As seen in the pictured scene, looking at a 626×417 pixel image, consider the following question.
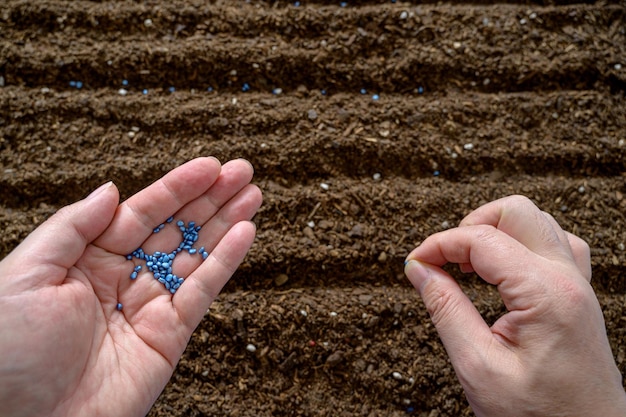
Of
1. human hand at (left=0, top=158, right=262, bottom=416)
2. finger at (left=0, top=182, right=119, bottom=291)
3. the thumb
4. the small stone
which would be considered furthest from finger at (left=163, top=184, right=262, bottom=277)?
the thumb

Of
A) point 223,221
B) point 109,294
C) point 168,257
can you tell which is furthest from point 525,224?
point 109,294

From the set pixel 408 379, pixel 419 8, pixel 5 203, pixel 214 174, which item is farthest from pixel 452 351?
pixel 5 203

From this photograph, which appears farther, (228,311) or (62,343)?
(228,311)

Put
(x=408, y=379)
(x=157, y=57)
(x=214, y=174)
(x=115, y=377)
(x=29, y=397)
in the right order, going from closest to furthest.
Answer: (x=29, y=397)
(x=115, y=377)
(x=214, y=174)
(x=408, y=379)
(x=157, y=57)

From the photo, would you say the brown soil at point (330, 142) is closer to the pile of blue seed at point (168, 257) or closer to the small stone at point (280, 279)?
the small stone at point (280, 279)

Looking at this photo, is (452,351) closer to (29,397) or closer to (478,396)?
(478,396)

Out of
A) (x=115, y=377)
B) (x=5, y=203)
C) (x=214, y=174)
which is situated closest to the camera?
(x=115, y=377)

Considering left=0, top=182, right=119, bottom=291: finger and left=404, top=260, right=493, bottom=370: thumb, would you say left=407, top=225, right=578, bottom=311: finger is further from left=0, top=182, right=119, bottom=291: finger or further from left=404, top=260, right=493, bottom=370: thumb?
left=0, top=182, right=119, bottom=291: finger
